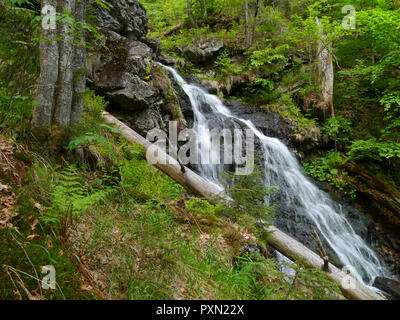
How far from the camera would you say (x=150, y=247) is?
2.46m

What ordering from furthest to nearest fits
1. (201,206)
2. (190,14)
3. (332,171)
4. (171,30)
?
(171,30), (190,14), (332,171), (201,206)

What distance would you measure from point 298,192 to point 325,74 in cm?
644

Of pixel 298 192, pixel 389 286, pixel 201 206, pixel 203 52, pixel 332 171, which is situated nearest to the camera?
pixel 201 206

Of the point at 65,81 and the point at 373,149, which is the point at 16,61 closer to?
the point at 65,81

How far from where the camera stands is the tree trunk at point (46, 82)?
277 cm

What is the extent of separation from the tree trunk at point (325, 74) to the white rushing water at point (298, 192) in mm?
3379

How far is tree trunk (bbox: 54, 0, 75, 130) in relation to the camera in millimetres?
2975

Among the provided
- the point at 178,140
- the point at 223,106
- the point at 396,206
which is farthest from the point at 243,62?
the point at 396,206

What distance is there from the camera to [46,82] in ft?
9.33

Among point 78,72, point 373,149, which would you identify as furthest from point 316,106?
point 78,72

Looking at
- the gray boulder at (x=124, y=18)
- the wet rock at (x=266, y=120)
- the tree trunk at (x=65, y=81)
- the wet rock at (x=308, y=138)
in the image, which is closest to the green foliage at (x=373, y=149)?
the wet rock at (x=308, y=138)

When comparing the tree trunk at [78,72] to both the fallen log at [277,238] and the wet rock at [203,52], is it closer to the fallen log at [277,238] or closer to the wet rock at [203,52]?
the fallen log at [277,238]

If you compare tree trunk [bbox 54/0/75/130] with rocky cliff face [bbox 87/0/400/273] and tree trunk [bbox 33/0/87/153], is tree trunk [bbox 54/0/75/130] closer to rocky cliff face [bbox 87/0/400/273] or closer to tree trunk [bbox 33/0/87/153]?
tree trunk [bbox 33/0/87/153]

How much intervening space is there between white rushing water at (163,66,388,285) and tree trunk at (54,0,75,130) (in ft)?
13.9
